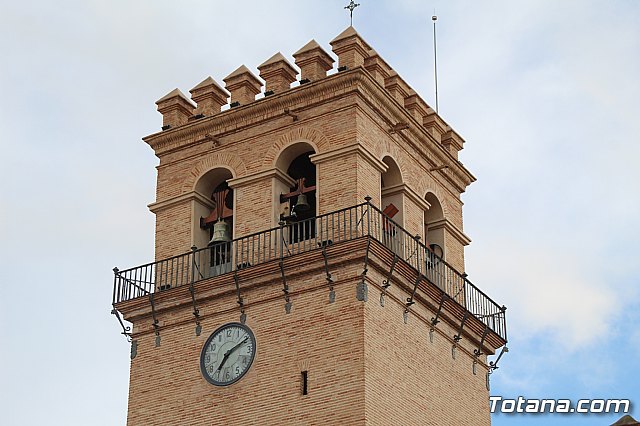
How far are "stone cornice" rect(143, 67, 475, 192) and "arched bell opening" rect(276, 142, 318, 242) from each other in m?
0.91

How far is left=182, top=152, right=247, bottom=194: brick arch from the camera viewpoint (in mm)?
32938

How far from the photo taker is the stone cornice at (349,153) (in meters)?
31.3

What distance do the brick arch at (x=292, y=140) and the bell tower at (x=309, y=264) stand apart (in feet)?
0.12

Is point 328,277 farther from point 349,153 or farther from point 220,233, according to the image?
point 220,233

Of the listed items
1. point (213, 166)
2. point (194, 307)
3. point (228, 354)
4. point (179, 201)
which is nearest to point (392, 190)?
point (213, 166)

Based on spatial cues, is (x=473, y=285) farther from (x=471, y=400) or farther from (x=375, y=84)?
(x=375, y=84)

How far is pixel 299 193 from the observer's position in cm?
3216

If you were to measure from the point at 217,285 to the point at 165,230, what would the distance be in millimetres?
2568

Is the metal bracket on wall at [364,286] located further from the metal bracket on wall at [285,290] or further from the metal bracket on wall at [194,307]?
the metal bracket on wall at [194,307]

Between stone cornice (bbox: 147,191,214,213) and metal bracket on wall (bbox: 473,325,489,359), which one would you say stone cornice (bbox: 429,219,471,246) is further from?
stone cornice (bbox: 147,191,214,213)

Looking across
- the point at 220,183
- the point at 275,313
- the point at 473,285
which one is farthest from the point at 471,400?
the point at 220,183

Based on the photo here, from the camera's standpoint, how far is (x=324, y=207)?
1228 inches

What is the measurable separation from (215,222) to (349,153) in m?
3.59

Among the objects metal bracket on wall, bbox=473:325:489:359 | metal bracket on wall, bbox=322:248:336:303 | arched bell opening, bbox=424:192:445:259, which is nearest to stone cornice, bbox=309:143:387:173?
metal bracket on wall, bbox=322:248:336:303
